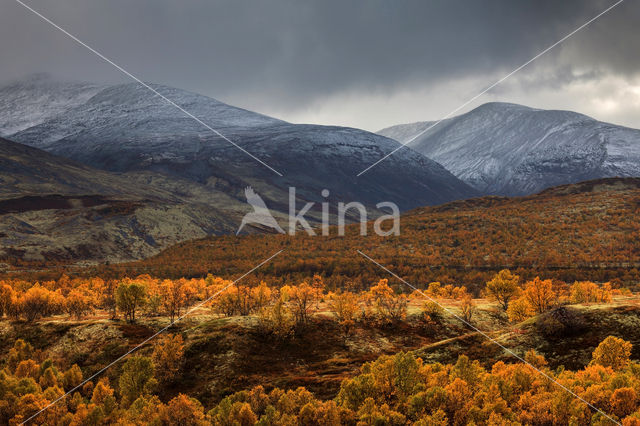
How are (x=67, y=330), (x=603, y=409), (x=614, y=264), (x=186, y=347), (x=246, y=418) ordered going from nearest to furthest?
(x=603, y=409) < (x=246, y=418) < (x=186, y=347) < (x=67, y=330) < (x=614, y=264)

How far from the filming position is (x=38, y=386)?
220ft

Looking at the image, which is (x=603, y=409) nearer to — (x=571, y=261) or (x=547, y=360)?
(x=547, y=360)

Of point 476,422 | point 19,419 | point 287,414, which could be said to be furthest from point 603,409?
point 19,419

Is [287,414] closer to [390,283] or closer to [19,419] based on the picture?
[19,419]

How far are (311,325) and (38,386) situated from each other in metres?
49.4

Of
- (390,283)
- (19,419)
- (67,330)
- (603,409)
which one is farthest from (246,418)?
(390,283)

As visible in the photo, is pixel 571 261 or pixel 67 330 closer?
pixel 67 330

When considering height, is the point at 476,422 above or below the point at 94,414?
above

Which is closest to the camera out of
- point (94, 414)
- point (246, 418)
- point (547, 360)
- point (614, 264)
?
point (246, 418)

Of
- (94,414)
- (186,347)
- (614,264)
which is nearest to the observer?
(94,414)

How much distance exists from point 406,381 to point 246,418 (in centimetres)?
2077

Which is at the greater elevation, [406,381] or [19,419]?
[406,381]

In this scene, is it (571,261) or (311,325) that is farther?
(571,261)

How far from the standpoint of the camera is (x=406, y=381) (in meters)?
59.0
